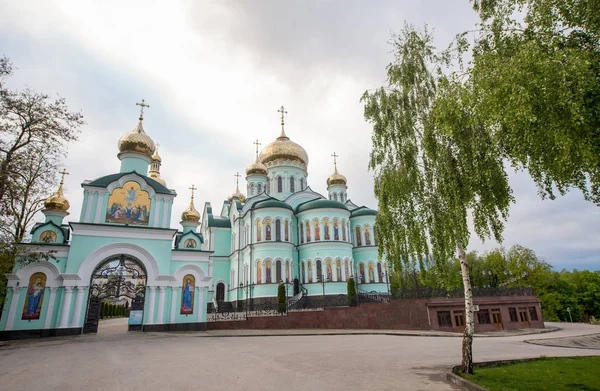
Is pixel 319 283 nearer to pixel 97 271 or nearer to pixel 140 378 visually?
pixel 97 271

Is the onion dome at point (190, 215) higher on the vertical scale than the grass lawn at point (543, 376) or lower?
higher

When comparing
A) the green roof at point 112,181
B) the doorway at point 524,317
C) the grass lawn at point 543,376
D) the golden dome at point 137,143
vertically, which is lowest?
the grass lawn at point 543,376

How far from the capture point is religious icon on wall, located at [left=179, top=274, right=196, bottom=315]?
60.9 ft

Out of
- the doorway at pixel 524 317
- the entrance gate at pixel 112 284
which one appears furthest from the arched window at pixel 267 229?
the doorway at pixel 524 317

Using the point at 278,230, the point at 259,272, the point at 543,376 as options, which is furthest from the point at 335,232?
the point at 543,376

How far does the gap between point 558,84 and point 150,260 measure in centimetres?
1883

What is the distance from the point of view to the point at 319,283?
2631 cm

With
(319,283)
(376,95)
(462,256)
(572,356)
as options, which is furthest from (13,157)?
(319,283)

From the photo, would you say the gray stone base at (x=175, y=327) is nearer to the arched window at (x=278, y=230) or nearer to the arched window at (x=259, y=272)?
the arched window at (x=259, y=272)

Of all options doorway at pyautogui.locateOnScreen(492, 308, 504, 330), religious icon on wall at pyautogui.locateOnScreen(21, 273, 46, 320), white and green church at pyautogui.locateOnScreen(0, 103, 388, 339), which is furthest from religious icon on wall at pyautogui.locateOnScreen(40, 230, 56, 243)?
doorway at pyautogui.locateOnScreen(492, 308, 504, 330)

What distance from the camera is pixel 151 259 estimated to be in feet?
60.2

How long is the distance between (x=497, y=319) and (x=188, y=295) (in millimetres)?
16694

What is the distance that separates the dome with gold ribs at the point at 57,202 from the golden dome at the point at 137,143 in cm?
437

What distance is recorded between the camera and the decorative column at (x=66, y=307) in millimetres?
16094
